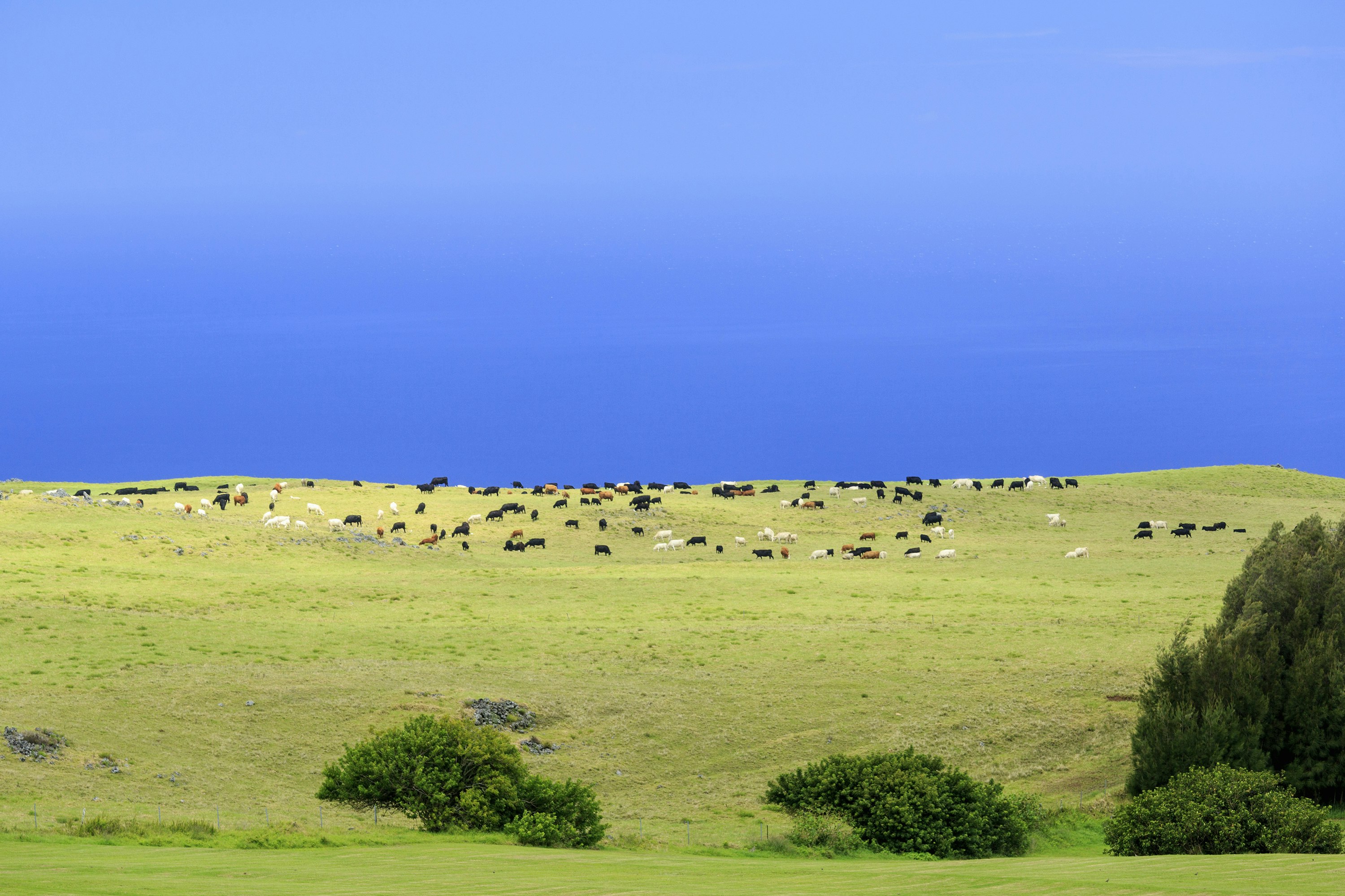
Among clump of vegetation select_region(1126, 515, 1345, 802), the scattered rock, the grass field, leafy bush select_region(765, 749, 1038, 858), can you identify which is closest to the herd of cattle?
the grass field

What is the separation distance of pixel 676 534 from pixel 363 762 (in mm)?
51814

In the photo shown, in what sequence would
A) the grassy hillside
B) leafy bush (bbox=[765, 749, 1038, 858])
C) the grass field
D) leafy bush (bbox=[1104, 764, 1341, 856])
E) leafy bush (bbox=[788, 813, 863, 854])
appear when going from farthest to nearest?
the grassy hillside
the grass field
leafy bush (bbox=[788, 813, 863, 854])
leafy bush (bbox=[765, 749, 1038, 858])
leafy bush (bbox=[1104, 764, 1341, 856])

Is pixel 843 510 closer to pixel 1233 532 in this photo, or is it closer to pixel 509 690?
pixel 1233 532

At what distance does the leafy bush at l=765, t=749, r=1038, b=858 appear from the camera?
101ft

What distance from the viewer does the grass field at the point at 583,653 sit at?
3588cm

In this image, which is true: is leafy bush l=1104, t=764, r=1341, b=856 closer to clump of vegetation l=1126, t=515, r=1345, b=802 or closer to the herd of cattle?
clump of vegetation l=1126, t=515, r=1345, b=802

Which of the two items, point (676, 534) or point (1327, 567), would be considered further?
point (676, 534)

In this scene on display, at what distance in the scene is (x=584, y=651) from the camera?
49.7 meters

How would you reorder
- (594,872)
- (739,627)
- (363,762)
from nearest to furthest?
(594,872), (363,762), (739,627)

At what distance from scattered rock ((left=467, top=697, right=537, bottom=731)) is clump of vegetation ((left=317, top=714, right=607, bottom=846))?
8.45m

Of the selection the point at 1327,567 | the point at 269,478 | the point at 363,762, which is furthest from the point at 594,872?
the point at 269,478

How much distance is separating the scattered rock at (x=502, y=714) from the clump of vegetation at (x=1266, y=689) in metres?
16.8

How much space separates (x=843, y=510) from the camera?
88500 millimetres

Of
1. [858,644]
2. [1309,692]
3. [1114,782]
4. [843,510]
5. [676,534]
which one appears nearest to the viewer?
[1309,692]
